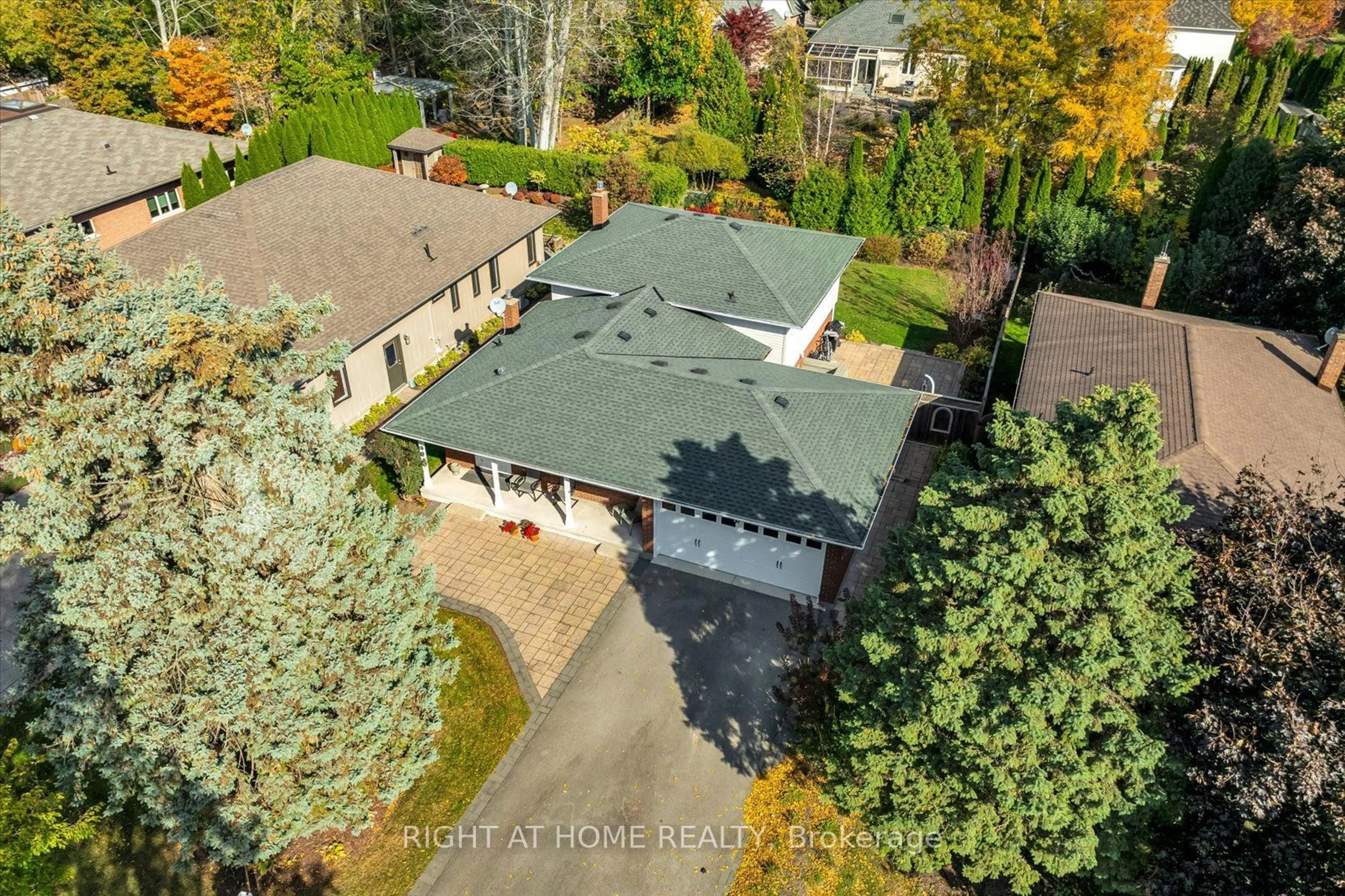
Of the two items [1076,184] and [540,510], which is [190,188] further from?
[1076,184]

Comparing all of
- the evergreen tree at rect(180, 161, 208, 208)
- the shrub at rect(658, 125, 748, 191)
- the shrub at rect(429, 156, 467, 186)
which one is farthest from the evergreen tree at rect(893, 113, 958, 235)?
the evergreen tree at rect(180, 161, 208, 208)

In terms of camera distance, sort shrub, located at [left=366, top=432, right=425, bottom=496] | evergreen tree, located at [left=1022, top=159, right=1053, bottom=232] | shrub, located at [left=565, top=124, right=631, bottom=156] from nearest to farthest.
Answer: shrub, located at [left=366, top=432, right=425, bottom=496]
evergreen tree, located at [left=1022, top=159, right=1053, bottom=232]
shrub, located at [left=565, top=124, right=631, bottom=156]

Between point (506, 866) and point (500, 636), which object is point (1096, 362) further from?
point (506, 866)

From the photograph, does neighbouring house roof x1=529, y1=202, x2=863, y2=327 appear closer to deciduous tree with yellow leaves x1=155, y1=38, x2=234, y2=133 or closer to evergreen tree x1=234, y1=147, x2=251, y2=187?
evergreen tree x1=234, y1=147, x2=251, y2=187

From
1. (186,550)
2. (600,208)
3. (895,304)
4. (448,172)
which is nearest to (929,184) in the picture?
(895,304)

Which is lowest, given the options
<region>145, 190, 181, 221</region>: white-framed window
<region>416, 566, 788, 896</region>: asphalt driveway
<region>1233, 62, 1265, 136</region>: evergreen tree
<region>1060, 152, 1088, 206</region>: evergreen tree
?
<region>416, 566, 788, 896</region>: asphalt driveway

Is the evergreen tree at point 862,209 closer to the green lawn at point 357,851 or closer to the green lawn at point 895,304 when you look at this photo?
the green lawn at point 895,304

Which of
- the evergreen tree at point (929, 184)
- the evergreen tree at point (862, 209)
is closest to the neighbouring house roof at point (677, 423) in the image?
the evergreen tree at point (862, 209)
